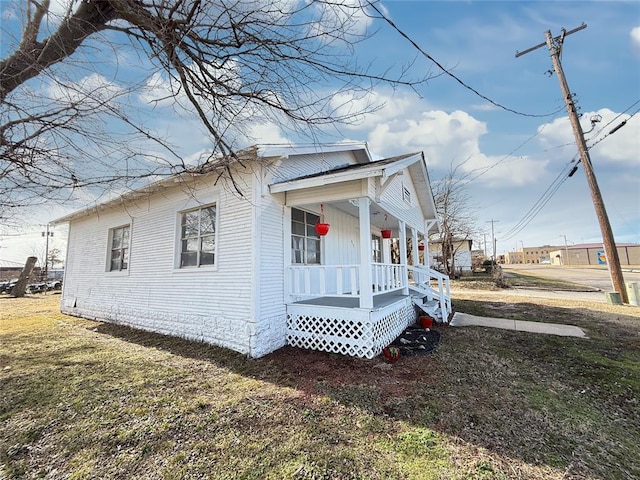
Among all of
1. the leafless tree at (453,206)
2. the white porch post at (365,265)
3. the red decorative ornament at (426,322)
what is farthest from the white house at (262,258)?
the leafless tree at (453,206)

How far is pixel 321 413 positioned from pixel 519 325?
22.7ft

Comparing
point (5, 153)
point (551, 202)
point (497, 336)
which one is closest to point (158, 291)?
point (5, 153)

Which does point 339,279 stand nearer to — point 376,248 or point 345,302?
point 345,302

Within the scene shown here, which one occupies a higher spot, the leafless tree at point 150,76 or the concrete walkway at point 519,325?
the leafless tree at point 150,76

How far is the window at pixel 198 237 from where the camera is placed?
21.1ft

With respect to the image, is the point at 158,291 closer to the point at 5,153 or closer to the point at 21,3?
the point at 5,153

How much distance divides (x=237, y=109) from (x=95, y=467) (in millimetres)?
3898

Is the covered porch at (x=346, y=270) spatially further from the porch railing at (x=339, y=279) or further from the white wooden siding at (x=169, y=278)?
the white wooden siding at (x=169, y=278)

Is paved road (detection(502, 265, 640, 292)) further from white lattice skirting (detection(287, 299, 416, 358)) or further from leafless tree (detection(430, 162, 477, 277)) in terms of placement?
white lattice skirting (detection(287, 299, 416, 358))

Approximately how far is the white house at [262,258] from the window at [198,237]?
0.09ft

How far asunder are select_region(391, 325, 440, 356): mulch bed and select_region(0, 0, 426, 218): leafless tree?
463cm

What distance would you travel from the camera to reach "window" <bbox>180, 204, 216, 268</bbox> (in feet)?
21.1

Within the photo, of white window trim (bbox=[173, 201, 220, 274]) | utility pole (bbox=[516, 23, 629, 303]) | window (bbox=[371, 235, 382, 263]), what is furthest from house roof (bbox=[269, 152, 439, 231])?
utility pole (bbox=[516, 23, 629, 303])

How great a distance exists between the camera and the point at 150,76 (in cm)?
299
